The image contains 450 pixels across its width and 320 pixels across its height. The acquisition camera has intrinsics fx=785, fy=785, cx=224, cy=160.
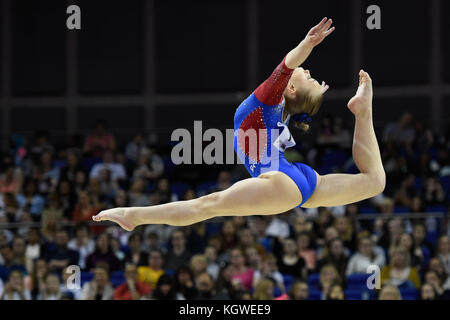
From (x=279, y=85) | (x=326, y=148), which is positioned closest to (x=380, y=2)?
(x=326, y=148)

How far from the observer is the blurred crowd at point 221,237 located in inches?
301

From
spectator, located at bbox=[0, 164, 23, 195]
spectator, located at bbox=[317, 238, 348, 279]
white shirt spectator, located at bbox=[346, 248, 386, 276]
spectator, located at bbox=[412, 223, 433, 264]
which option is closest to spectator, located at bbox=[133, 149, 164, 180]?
spectator, located at bbox=[0, 164, 23, 195]

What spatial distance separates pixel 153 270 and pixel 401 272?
2.49 meters

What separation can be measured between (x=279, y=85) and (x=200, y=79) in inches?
341

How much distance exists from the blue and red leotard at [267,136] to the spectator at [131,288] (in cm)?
323

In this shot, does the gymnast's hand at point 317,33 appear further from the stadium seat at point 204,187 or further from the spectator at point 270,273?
the stadium seat at point 204,187

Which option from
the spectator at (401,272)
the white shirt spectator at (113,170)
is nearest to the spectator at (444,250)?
the spectator at (401,272)

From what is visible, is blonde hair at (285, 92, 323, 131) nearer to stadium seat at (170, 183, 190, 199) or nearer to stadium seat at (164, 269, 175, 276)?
stadium seat at (164, 269, 175, 276)

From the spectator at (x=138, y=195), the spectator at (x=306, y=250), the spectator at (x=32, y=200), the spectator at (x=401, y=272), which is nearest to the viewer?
the spectator at (x=401, y=272)

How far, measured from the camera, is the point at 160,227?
349 inches

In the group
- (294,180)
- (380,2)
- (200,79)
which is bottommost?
(294,180)

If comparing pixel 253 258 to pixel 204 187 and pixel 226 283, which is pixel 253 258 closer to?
pixel 226 283
